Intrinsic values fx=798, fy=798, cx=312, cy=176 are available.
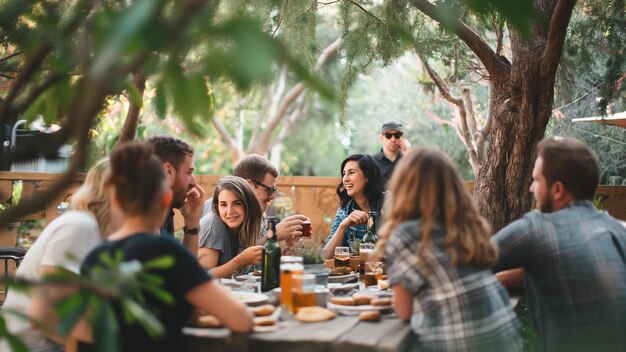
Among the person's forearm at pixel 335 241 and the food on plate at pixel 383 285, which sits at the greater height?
the person's forearm at pixel 335 241

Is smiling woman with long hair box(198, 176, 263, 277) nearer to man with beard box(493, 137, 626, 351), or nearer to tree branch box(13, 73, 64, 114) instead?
man with beard box(493, 137, 626, 351)

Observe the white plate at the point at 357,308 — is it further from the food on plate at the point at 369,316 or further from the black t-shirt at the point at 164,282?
the black t-shirt at the point at 164,282

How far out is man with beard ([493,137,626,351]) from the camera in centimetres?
315

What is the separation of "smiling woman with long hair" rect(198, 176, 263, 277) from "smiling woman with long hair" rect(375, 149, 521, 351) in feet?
6.59

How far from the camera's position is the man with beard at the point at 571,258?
3146mm

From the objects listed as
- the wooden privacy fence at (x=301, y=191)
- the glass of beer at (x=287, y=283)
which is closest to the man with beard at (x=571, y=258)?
the glass of beer at (x=287, y=283)

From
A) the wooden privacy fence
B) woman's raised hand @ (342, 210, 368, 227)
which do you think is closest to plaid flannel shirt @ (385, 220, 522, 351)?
woman's raised hand @ (342, 210, 368, 227)

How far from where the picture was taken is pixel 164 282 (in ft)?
7.96

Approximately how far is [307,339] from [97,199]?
3.55ft

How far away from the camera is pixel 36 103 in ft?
6.03

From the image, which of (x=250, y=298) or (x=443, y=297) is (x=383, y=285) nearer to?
(x=250, y=298)

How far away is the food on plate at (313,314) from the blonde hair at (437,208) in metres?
0.34

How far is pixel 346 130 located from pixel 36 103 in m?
5.15

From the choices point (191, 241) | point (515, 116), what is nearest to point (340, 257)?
point (191, 241)
